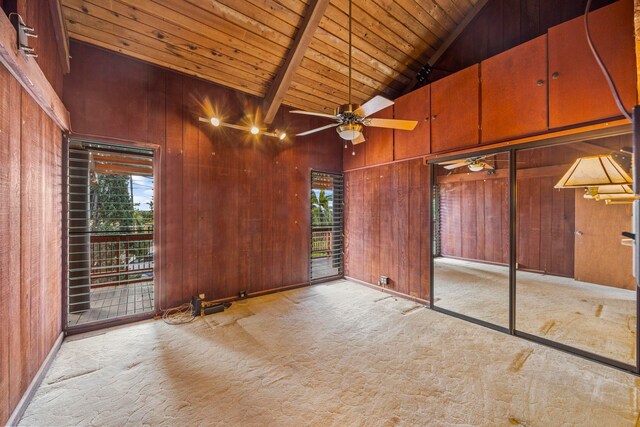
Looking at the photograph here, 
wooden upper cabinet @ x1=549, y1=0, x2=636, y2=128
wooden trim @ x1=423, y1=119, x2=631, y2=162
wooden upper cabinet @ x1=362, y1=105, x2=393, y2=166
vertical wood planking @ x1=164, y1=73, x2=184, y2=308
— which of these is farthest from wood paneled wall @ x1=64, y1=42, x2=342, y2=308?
wooden upper cabinet @ x1=549, y1=0, x2=636, y2=128

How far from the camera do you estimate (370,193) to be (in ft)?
15.8

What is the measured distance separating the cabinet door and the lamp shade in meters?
1.23

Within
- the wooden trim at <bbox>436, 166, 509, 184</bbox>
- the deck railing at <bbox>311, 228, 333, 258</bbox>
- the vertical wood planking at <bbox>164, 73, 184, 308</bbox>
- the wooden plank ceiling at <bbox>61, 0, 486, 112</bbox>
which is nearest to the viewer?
the wooden plank ceiling at <bbox>61, 0, 486, 112</bbox>

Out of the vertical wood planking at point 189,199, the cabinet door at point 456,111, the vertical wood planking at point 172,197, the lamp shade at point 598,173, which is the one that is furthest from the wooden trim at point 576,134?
the vertical wood planking at point 172,197

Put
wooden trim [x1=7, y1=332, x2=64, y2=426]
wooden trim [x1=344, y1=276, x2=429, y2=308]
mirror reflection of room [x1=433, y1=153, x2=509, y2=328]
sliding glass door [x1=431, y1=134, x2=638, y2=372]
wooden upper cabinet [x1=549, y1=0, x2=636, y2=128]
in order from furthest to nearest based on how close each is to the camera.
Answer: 1. mirror reflection of room [x1=433, y1=153, x2=509, y2=328]
2. wooden trim [x1=344, y1=276, x2=429, y2=308]
3. sliding glass door [x1=431, y1=134, x2=638, y2=372]
4. wooden upper cabinet [x1=549, y1=0, x2=636, y2=128]
5. wooden trim [x1=7, y1=332, x2=64, y2=426]

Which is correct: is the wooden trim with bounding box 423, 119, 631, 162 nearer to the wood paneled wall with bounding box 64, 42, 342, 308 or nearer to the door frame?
the wood paneled wall with bounding box 64, 42, 342, 308

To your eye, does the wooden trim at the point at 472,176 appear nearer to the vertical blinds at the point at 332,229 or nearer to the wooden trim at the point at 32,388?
the vertical blinds at the point at 332,229

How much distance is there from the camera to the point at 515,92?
2.93 metres

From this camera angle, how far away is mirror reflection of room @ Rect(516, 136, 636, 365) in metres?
2.91

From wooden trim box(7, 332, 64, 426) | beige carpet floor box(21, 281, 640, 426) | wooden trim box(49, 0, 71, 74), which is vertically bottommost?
beige carpet floor box(21, 281, 640, 426)

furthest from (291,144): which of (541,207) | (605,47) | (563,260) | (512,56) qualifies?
(563,260)

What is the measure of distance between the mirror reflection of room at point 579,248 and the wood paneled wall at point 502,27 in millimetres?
1614

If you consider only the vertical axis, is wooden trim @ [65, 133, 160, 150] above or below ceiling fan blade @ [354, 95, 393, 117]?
below

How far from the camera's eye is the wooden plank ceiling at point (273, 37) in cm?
284
